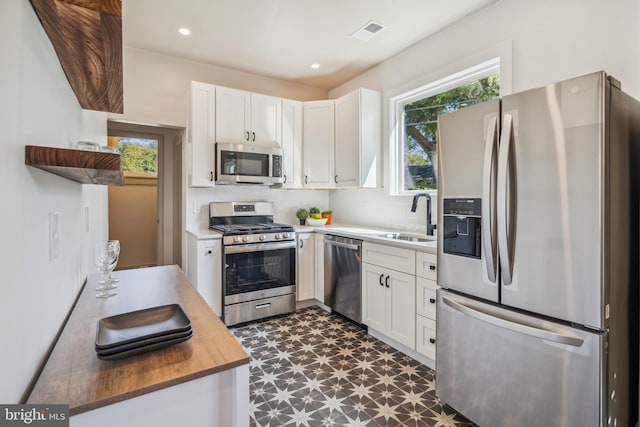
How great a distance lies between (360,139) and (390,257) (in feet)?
4.68

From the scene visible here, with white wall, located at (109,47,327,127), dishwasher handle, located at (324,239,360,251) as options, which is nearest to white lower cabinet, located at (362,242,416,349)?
dishwasher handle, located at (324,239,360,251)

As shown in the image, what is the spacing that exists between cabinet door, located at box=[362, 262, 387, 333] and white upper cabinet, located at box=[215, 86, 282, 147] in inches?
73.9

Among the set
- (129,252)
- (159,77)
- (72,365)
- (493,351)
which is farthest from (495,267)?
(129,252)

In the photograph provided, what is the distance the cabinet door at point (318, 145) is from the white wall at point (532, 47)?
0.72 meters

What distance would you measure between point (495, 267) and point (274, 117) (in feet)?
9.63

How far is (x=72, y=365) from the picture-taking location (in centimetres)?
84

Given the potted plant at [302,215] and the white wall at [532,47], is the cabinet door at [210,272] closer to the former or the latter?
the potted plant at [302,215]

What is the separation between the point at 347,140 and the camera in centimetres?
358

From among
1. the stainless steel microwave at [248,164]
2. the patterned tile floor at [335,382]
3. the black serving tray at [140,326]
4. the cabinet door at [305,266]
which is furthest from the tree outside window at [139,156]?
the black serving tray at [140,326]

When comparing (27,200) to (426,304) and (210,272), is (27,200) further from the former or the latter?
(210,272)

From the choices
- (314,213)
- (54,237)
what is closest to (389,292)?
(314,213)

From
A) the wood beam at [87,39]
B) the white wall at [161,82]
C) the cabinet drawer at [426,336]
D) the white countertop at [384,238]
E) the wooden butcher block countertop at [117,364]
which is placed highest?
the white wall at [161,82]

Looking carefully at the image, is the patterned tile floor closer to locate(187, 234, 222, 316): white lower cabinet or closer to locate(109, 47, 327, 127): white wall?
locate(187, 234, 222, 316): white lower cabinet

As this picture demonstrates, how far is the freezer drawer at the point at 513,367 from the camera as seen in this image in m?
1.29
